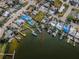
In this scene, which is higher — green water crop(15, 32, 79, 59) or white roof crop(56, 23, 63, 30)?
white roof crop(56, 23, 63, 30)

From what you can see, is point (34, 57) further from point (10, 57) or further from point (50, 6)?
point (50, 6)

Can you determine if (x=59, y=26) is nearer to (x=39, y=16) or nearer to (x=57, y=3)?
(x=39, y=16)

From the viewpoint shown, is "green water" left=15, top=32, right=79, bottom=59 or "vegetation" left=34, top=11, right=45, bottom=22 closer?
"green water" left=15, top=32, right=79, bottom=59

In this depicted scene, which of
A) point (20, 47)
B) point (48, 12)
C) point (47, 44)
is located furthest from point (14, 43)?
point (48, 12)

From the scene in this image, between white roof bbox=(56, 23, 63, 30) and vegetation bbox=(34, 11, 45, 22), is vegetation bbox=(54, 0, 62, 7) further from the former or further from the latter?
white roof bbox=(56, 23, 63, 30)

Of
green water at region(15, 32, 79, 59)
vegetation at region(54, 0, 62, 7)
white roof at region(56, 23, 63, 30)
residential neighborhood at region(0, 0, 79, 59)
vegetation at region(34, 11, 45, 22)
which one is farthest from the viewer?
vegetation at region(54, 0, 62, 7)

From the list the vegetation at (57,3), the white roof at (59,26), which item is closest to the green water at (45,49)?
the white roof at (59,26)

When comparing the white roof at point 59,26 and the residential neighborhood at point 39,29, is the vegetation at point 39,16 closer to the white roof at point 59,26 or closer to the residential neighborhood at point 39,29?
the residential neighborhood at point 39,29

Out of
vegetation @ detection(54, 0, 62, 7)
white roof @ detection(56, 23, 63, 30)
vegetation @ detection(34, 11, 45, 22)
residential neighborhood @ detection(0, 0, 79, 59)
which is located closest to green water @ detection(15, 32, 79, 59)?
residential neighborhood @ detection(0, 0, 79, 59)
